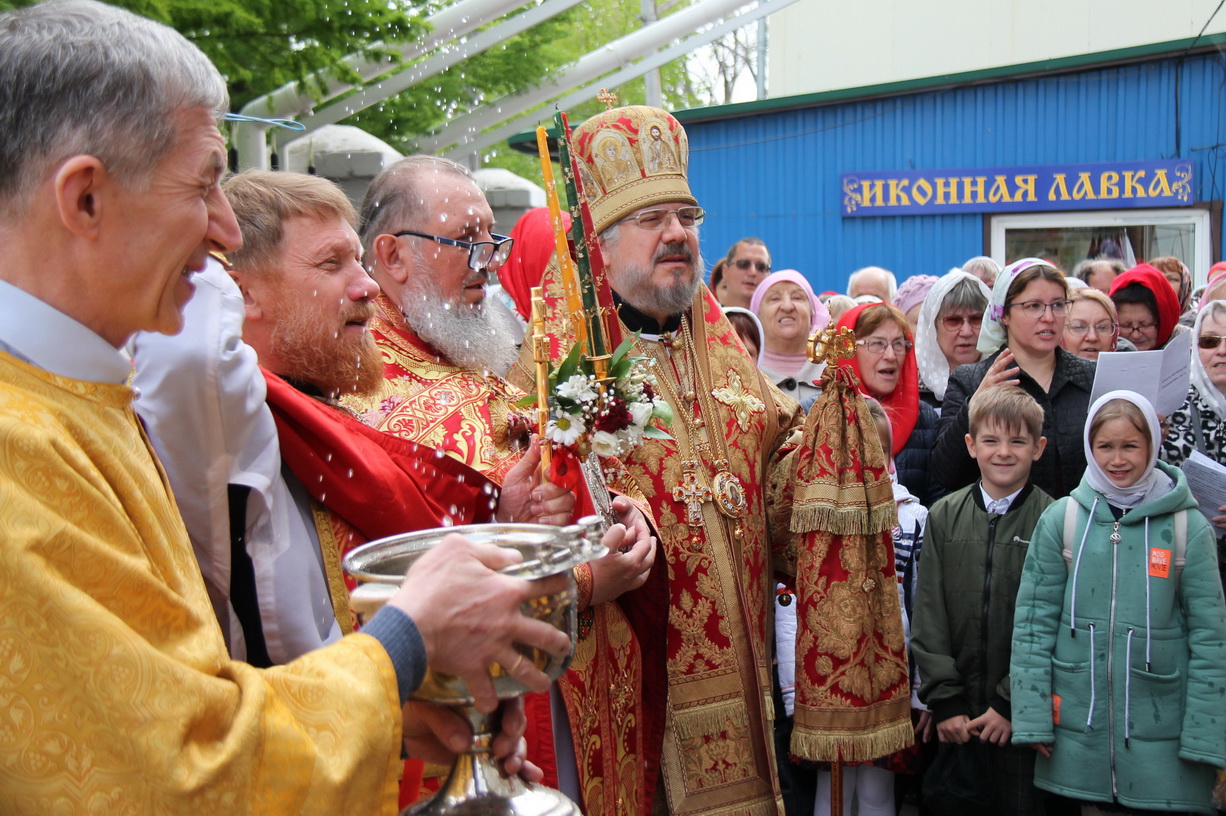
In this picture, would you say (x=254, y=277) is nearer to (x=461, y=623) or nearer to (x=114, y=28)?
(x=114, y=28)

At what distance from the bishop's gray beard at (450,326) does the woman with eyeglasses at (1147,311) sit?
4.31 meters

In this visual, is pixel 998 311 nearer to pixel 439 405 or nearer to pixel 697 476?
pixel 697 476

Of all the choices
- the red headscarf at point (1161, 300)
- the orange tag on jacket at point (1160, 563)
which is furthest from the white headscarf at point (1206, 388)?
the orange tag on jacket at point (1160, 563)

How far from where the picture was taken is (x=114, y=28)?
4.56 ft

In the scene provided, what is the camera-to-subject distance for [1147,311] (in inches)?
233

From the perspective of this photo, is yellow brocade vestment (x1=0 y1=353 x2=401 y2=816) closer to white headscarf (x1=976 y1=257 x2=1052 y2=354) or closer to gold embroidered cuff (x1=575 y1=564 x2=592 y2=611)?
gold embroidered cuff (x1=575 y1=564 x2=592 y2=611)

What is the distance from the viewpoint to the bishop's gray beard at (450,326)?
284cm

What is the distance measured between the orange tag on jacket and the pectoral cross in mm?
1692

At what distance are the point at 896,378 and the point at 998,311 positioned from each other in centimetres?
55

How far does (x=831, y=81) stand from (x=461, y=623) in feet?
60.8

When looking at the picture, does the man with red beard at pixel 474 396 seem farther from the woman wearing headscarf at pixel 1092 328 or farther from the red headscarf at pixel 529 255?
the woman wearing headscarf at pixel 1092 328

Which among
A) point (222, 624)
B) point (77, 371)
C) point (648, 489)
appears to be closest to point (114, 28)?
point (77, 371)

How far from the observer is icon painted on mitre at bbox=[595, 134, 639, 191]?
3557mm

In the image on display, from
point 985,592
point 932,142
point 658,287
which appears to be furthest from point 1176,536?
point 932,142
